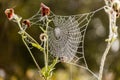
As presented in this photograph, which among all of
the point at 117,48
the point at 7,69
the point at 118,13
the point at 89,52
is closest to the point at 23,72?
the point at 7,69

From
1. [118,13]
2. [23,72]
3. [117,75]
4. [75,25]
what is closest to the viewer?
[118,13]

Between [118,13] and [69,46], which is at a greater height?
[118,13]

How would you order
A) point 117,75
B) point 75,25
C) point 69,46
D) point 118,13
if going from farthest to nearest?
point 117,75 < point 69,46 < point 75,25 < point 118,13

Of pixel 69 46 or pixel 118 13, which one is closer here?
pixel 118 13

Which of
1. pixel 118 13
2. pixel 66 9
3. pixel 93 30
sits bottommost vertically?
pixel 93 30

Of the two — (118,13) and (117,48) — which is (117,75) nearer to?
(117,48)

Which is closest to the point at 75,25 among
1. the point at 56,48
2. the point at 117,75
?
the point at 56,48

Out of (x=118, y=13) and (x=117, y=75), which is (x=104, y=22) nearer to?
(x=117, y=75)
